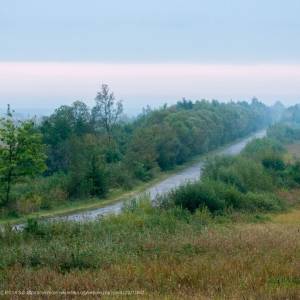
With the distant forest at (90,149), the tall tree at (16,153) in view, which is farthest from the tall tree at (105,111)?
the tall tree at (16,153)

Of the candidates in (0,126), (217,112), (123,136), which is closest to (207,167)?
(0,126)

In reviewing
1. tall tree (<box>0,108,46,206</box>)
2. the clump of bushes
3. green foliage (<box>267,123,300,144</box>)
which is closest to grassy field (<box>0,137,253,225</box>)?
tall tree (<box>0,108,46,206</box>)

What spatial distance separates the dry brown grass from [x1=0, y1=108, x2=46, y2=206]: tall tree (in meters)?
19.1

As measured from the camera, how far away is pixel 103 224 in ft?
69.1

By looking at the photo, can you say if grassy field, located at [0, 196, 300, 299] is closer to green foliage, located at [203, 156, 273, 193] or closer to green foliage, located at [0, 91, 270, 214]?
green foliage, located at [0, 91, 270, 214]

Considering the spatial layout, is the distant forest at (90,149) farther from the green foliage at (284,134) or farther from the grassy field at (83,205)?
the green foliage at (284,134)

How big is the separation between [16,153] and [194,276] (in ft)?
73.8

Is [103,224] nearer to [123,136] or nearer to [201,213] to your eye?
[201,213]

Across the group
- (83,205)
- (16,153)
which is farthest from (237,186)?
(16,153)

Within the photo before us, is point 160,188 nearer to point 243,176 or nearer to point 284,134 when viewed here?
point 243,176

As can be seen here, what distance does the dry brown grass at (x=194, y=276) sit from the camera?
364 inches

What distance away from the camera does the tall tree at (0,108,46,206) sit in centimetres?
3097

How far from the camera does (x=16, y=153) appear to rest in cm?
3128

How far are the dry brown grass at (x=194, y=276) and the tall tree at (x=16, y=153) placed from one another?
19.1 meters
